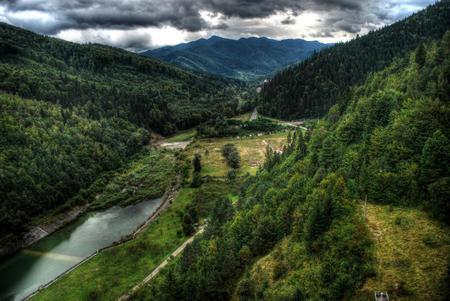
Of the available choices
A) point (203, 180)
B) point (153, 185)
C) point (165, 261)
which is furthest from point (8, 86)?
point (165, 261)

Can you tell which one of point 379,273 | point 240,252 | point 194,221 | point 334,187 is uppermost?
point 334,187

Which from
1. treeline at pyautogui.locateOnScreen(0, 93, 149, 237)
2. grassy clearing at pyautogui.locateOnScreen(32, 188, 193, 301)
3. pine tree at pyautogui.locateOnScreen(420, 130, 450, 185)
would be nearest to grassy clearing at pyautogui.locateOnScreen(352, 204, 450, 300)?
pine tree at pyautogui.locateOnScreen(420, 130, 450, 185)

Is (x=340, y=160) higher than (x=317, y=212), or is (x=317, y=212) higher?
(x=340, y=160)

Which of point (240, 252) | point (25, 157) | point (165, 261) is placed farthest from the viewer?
point (25, 157)

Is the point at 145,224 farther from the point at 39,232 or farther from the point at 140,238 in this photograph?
the point at 39,232

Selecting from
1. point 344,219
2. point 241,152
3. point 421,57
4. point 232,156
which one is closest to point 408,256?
point 344,219

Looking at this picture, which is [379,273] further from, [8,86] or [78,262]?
[8,86]

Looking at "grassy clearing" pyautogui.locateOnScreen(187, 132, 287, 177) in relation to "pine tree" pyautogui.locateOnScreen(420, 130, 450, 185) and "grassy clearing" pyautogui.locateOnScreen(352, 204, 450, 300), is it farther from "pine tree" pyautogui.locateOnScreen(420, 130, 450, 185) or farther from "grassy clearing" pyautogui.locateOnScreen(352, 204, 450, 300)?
"grassy clearing" pyautogui.locateOnScreen(352, 204, 450, 300)
